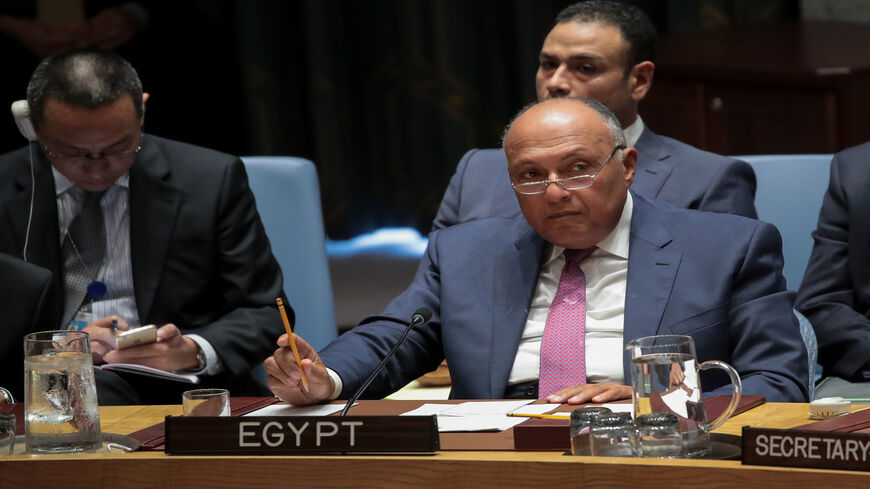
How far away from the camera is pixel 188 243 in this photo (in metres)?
2.96

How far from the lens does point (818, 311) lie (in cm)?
279

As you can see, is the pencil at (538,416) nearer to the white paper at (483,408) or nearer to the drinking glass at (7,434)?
the white paper at (483,408)

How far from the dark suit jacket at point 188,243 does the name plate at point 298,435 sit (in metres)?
1.19

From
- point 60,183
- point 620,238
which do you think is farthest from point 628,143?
point 60,183

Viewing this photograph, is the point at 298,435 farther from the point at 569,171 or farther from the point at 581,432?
the point at 569,171

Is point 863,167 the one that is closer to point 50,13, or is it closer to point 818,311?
point 818,311

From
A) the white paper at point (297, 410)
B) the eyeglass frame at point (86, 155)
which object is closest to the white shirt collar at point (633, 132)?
the eyeglass frame at point (86, 155)

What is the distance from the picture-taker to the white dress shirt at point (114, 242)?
2.95 metres

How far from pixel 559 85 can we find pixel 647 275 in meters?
1.05

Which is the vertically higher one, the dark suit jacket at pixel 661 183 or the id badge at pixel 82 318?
the dark suit jacket at pixel 661 183

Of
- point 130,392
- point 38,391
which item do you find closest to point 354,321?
point 130,392

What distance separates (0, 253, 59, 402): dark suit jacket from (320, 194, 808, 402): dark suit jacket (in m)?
0.57

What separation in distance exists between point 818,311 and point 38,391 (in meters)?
1.73

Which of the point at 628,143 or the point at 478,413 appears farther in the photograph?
the point at 628,143
